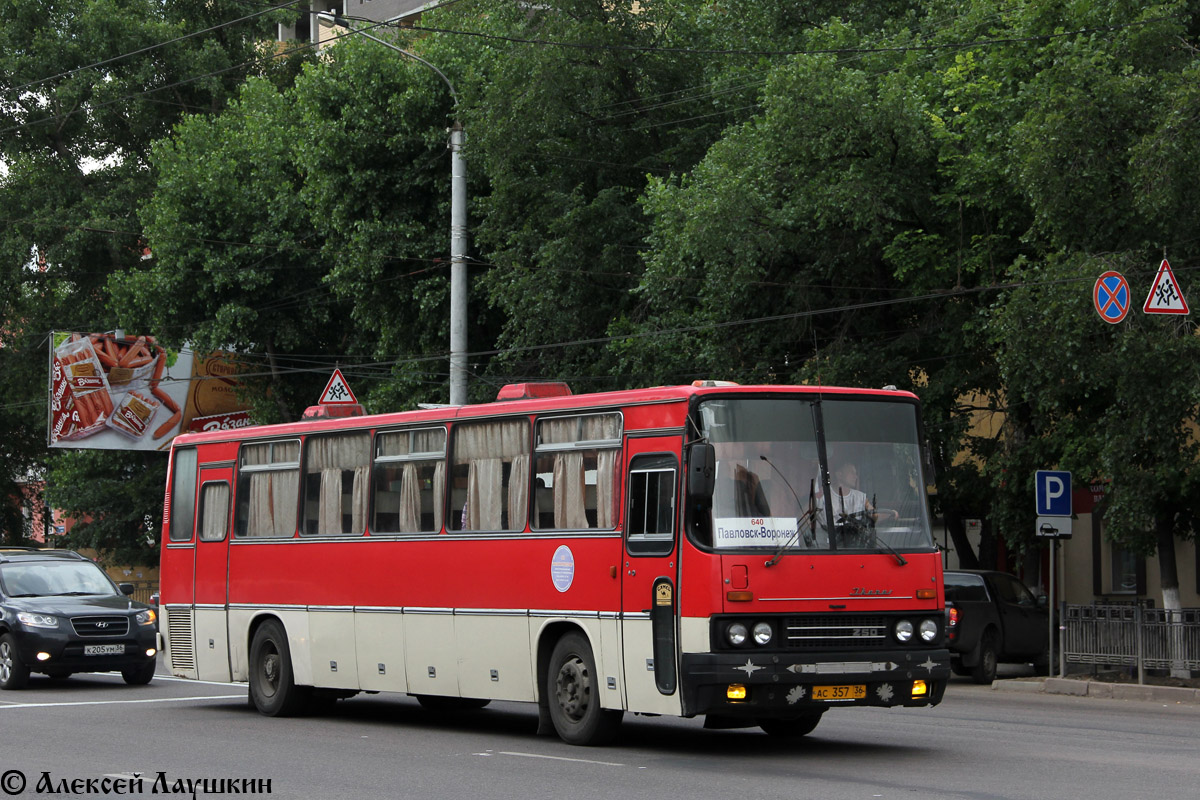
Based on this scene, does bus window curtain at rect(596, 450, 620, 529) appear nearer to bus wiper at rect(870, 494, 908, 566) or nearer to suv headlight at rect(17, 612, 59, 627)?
bus wiper at rect(870, 494, 908, 566)

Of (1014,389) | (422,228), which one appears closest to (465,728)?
(1014,389)

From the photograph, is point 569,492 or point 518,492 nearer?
point 569,492

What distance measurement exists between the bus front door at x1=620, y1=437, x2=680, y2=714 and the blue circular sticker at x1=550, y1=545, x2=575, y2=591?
74 cm

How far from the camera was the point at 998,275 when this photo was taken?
24.0 m

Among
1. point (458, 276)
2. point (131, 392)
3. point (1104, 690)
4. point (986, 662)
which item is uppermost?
point (458, 276)

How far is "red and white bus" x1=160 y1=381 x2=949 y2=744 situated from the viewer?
12305mm

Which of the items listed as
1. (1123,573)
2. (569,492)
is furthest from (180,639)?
(1123,573)

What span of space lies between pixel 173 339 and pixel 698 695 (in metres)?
31.3

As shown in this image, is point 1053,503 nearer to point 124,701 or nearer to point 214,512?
point 214,512

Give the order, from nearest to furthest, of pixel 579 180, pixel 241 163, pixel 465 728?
pixel 465 728 < pixel 579 180 < pixel 241 163

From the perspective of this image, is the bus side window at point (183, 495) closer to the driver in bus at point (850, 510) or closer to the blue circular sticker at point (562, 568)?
the blue circular sticker at point (562, 568)

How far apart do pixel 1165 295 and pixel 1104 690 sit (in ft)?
18.6

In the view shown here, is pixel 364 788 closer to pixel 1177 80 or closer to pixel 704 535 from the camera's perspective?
pixel 704 535

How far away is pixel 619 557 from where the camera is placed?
43.1 feet
